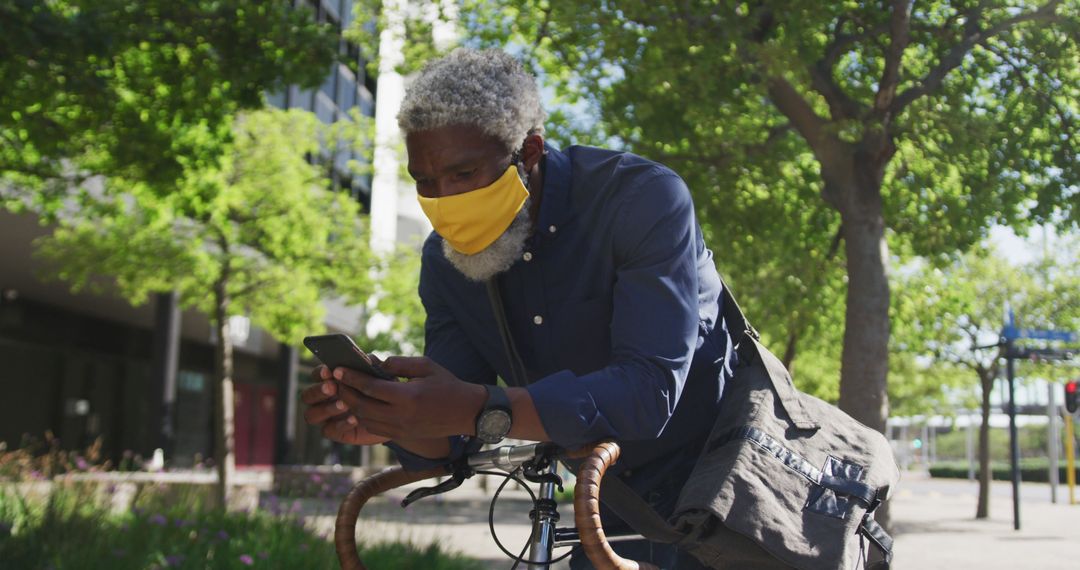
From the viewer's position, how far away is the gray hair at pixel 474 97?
190cm

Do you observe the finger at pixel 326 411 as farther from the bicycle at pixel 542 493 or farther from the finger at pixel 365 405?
the bicycle at pixel 542 493

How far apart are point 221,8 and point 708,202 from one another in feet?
19.0

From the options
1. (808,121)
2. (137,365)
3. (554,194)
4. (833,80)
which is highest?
(833,80)

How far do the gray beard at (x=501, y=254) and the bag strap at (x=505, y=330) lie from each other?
0.04m

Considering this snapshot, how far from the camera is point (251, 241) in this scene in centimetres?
1806

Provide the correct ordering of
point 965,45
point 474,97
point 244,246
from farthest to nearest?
point 244,246, point 965,45, point 474,97

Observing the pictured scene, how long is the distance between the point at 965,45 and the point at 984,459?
13173 millimetres

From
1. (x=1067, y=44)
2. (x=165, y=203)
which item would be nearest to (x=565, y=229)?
(x=1067, y=44)

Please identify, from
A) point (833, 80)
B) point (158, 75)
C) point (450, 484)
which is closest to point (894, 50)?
point (833, 80)

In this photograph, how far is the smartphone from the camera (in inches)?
61.1

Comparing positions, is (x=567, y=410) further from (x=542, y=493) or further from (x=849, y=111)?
(x=849, y=111)

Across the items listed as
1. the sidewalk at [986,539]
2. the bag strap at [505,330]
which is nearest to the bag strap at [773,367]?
the bag strap at [505,330]

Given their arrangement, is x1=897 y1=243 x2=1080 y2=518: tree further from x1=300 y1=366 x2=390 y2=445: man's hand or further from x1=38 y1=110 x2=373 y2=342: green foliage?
x1=300 y1=366 x2=390 y2=445: man's hand

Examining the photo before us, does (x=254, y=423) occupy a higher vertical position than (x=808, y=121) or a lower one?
lower
